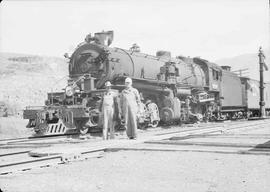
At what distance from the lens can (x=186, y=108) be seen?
18891mm

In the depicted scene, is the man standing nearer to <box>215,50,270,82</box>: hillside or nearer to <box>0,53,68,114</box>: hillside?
<box>0,53,68,114</box>: hillside

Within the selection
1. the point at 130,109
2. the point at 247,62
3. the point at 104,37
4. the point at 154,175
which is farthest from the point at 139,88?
the point at 247,62

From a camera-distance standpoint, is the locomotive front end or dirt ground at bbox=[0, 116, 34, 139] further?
dirt ground at bbox=[0, 116, 34, 139]

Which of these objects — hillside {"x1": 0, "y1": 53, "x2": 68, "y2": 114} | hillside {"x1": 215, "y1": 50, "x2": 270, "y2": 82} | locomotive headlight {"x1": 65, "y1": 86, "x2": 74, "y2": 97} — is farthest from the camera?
hillside {"x1": 215, "y1": 50, "x2": 270, "y2": 82}

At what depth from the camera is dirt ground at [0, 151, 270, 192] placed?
450 cm

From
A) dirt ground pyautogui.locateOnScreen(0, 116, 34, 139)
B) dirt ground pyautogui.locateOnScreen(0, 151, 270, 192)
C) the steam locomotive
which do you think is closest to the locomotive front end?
the steam locomotive

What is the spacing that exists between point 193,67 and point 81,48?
7.59m

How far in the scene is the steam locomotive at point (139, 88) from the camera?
13.0 meters

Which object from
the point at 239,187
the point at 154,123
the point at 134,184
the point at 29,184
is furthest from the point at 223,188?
the point at 154,123

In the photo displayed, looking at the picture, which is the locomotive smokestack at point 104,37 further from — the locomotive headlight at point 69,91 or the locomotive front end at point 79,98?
the locomotive headlight at point 69,91

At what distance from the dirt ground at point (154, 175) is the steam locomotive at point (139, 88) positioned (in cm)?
470

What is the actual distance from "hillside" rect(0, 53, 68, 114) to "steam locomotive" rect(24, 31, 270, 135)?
1277 centimetres

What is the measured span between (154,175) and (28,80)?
41.9 meters

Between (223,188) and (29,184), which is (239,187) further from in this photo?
(29,184)
